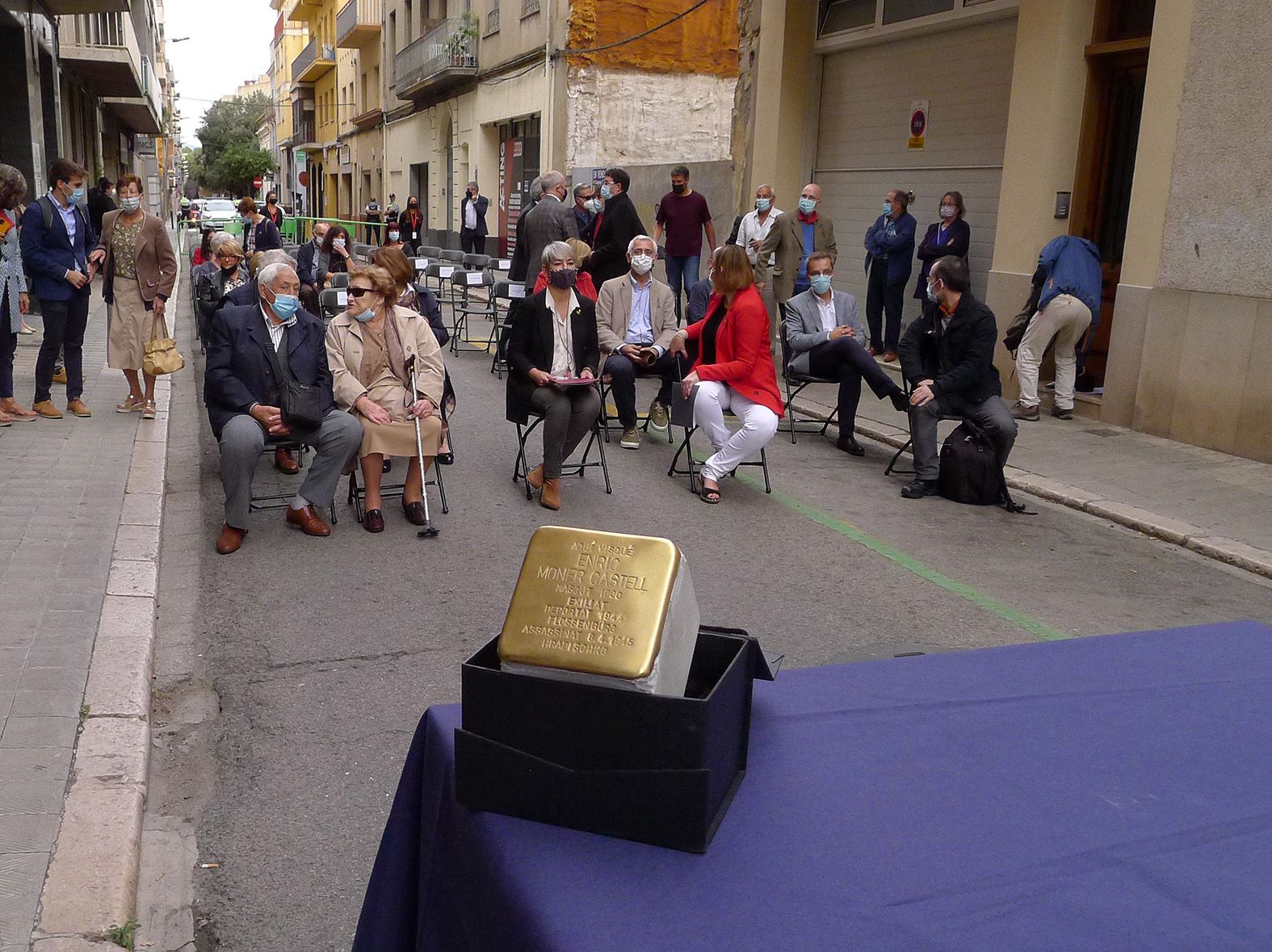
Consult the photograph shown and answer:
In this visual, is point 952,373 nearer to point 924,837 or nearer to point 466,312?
point 924,837

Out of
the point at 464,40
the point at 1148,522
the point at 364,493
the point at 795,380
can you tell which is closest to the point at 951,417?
the point at 1148,522

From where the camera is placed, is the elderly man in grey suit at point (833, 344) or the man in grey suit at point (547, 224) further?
the man in grey suit at point (547, 224)

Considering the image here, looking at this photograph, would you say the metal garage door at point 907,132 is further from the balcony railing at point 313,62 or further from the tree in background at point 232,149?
the tree in background at point 232,149

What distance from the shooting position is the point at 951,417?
798cm

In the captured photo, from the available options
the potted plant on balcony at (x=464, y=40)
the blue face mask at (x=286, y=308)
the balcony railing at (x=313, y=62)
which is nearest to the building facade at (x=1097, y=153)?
the blue face mask at (x=286, y=308)

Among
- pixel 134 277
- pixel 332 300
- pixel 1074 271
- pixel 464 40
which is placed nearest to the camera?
pixel 134 277

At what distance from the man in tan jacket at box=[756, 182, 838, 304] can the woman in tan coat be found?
610cm

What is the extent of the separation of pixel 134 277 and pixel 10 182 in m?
1.27

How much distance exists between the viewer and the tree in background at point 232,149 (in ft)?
223

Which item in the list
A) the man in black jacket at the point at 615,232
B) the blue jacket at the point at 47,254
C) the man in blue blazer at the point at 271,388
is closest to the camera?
Answer: the man in blue blazer at the point at 271,388

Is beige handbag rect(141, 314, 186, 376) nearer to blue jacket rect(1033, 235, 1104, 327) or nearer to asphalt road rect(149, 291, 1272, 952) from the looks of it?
asphalt road rect(149, 291, 1272, 952)

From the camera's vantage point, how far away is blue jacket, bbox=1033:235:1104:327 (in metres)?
10.3

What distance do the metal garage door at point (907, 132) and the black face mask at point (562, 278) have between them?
6.18 m

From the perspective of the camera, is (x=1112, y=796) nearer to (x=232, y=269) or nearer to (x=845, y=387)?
(x=845, y=387)
